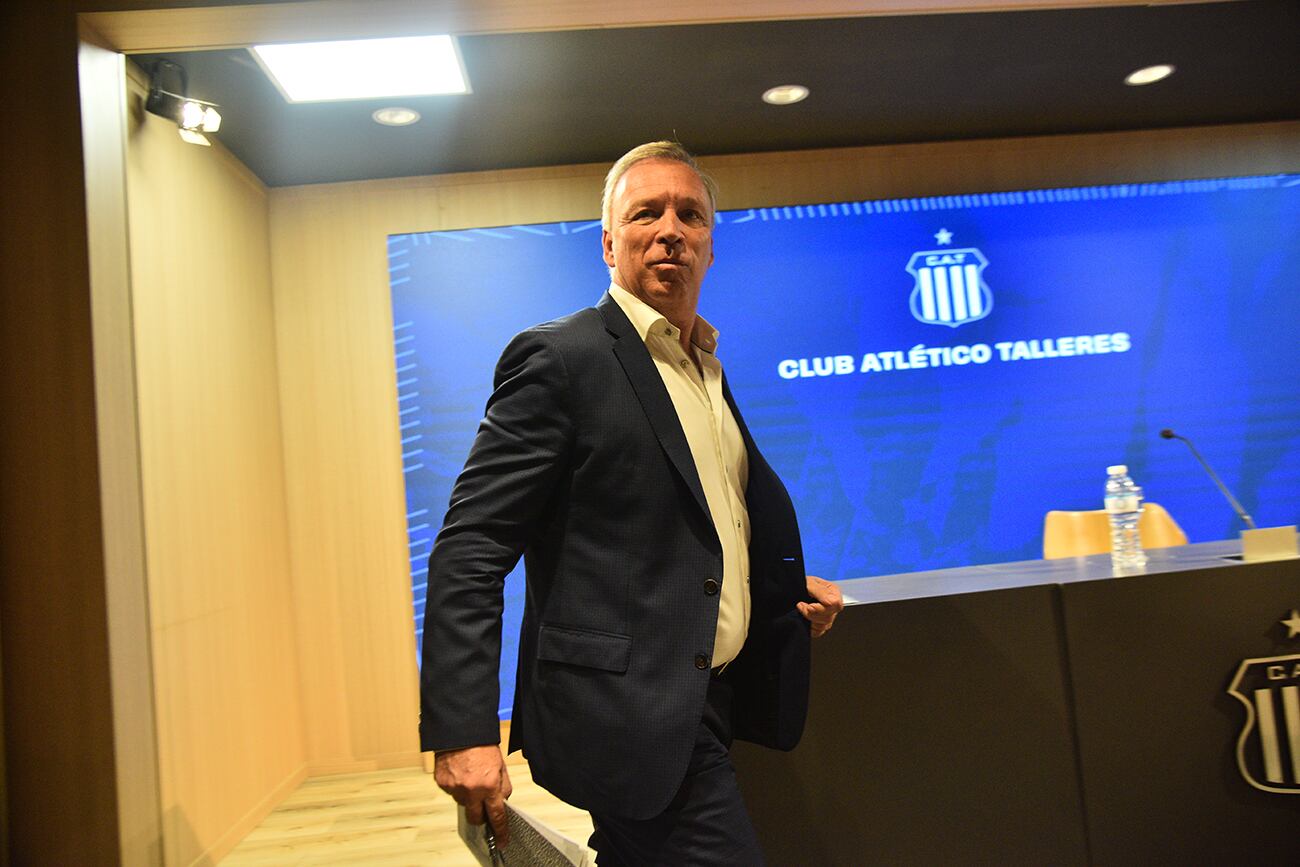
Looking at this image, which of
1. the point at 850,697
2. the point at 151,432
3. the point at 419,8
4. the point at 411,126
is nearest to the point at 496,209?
the point at 411,126

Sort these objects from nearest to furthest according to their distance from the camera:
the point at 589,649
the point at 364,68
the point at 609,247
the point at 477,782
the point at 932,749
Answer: the point at 477,782, the point at 589,649, the point at 609,247, the point at 932,749, the point at 364,68

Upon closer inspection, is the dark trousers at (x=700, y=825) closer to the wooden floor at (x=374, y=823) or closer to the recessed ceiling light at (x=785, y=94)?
the wooden floor at (x=374, y=823)

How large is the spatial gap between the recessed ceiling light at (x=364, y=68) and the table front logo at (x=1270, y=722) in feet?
10.8

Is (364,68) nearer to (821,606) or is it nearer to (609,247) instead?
(609,247)

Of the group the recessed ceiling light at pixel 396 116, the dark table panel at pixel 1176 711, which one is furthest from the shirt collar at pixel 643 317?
the recessed ceiling light at pixel 396 116

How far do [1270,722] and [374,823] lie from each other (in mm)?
3158

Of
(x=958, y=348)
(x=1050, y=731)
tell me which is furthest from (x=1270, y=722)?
(x=958, y=348)

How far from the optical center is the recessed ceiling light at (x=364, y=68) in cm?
368

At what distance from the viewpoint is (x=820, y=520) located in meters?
4.98

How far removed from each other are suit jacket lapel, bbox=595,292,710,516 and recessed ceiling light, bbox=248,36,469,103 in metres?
2.61

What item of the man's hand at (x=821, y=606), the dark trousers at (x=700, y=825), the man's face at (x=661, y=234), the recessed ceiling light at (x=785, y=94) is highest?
the recessed ceiling light at (x=785, y=94)

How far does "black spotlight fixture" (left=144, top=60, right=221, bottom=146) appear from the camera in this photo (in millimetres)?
3516

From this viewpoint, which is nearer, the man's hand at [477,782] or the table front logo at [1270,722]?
the man's hand at [477,782]

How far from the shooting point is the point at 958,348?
16.7 ft
